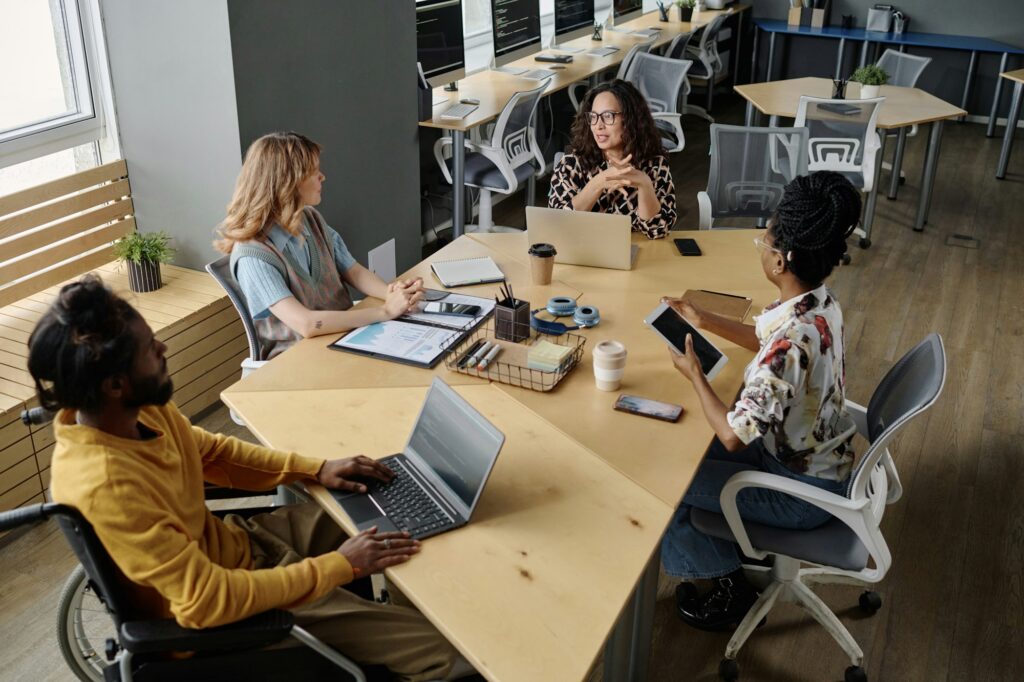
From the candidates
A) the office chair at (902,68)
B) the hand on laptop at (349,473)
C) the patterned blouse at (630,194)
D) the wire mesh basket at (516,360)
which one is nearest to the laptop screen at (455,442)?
the hand on laptop at (349,473)

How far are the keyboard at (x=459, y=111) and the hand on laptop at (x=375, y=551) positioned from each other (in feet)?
11.7

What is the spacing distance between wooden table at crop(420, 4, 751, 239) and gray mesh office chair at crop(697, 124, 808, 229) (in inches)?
55.6

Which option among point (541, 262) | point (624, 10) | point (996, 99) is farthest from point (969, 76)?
point (541, 262)

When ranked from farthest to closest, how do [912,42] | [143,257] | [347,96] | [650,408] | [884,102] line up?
[912,42], [884,102], [347,96], [143,257], [650,408]

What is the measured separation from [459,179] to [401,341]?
2.60 meters

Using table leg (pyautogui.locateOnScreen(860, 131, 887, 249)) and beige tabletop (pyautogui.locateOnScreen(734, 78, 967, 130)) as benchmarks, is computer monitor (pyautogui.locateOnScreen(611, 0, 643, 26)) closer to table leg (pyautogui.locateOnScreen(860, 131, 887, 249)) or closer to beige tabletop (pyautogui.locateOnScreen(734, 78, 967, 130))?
beige tabletop (pyautogui.locateOnScreen(734, 78, 967, 130))

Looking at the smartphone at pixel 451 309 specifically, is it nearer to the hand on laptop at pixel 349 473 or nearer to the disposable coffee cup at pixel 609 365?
the disposable coffee cup at pixel 609 365

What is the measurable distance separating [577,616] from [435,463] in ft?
1.79

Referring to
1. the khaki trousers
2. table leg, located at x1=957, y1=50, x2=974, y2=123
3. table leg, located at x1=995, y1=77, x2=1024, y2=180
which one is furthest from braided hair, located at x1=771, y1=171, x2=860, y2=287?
table leg, located at x1=957, y1=50, x2=974, y2=123

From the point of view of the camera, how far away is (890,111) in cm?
582

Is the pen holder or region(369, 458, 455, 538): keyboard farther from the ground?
the pen holder

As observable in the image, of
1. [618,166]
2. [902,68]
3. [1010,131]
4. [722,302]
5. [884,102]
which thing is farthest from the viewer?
[1010,131]

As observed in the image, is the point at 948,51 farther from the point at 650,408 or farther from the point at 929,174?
the point at 650,408

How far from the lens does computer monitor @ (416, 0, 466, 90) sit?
5.23 meters
